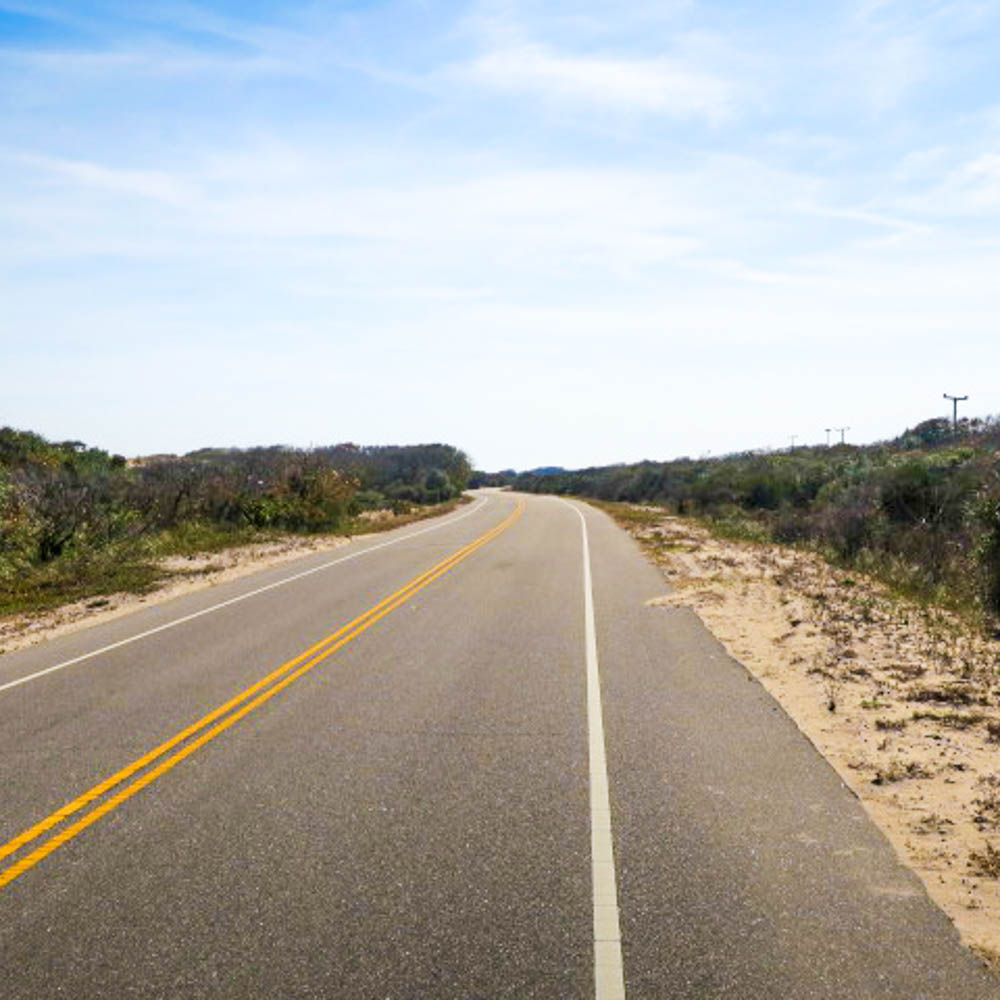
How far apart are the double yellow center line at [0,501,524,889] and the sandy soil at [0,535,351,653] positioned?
476 cm

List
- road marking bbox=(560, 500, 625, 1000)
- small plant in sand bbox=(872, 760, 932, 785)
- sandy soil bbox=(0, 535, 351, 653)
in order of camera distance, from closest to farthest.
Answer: road marking bbox=(560, 500, 625, 1000), small plant in sand bbox=(872, 760, 932, 785), sandy soil bbox=(0, 535, 351, 653)

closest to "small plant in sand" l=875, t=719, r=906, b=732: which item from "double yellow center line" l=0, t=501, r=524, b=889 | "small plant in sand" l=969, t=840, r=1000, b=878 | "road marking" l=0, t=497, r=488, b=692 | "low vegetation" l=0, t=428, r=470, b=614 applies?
"small plant in sand" l=969, t=840, r=1000, b=878

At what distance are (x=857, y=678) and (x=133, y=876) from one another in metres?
7.82

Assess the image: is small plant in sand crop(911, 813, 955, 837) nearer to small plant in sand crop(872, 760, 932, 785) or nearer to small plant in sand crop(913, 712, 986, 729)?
small plant in sand crop(872, 760, 932, 785)

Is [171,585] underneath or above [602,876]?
above

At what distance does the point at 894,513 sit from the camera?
2544cm

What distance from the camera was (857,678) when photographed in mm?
10609

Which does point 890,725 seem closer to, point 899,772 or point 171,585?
point 899,772

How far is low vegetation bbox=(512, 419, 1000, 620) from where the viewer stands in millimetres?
16469

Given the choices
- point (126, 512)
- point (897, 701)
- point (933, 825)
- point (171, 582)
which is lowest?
point (933, 825)

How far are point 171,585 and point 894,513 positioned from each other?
17.8 m

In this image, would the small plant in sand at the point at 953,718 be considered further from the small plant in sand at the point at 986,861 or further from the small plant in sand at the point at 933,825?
the small plant in sand at the point at 986,861

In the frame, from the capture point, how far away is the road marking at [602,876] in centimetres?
437

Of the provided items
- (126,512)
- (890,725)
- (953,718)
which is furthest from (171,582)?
(953,718)
